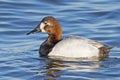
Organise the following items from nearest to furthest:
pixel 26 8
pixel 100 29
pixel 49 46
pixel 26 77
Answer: pixel 26 77 → pixel 49 46 → pixel 100 29 → pixel 26 8

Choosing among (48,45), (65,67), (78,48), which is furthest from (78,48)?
(48,45)

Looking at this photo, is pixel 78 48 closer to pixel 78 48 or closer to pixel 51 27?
pixel 78 48

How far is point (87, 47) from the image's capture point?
34.7 feet

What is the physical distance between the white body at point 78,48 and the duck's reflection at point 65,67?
0.76 feet

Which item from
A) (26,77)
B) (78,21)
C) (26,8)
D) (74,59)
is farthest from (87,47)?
(26,8)

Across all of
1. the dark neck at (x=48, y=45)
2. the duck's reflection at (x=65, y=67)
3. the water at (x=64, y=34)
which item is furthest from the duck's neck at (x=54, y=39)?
the duck's reflection at (x=65, y=67)

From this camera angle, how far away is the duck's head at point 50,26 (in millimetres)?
11195

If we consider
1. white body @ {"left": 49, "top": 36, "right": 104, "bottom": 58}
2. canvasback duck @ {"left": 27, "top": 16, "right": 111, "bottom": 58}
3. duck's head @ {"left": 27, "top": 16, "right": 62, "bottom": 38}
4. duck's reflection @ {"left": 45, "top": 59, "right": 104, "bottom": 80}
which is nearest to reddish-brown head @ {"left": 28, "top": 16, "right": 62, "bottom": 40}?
duck's head @ {"left": 27, "top": 16, "right": 62, "bottom": 38}

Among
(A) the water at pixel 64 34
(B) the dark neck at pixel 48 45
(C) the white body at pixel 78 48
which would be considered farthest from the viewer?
(B) the dark neck at pixel 48 45

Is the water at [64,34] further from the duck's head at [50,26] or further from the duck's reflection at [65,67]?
the duck's head at [50,26]

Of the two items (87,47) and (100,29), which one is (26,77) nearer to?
(87,47)

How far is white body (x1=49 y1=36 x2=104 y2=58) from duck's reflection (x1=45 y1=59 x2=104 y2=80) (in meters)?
0.23

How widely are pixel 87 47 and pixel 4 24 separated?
3.24 meters

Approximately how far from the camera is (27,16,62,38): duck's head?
11.2 meters
